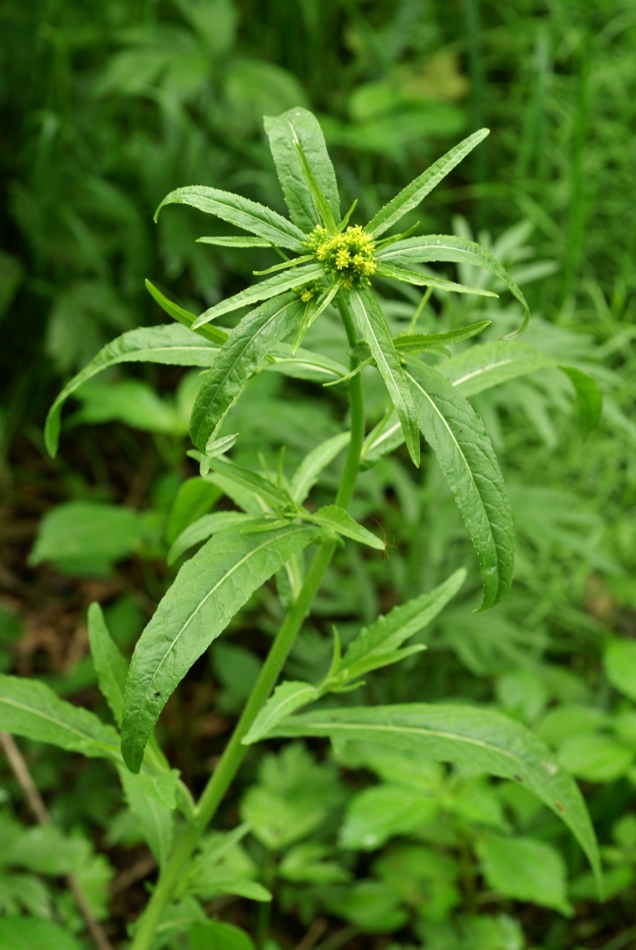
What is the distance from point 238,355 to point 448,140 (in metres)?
3.70

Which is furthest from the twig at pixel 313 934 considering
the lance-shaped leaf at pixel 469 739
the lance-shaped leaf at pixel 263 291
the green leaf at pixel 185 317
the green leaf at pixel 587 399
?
the lance-shaped leaf at pixel 263 291

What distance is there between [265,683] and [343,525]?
12.4 inches

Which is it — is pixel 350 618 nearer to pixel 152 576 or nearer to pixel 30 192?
pixel 152 576

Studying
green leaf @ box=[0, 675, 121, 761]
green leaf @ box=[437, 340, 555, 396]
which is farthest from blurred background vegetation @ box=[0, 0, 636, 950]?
green leaf @ box=[437, 340, 555, 396]

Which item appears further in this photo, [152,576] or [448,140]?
[448,140]

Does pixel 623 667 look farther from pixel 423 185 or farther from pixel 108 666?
pixel 423 185

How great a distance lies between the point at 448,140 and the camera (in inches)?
170

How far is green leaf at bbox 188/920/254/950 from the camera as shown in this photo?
141 cm

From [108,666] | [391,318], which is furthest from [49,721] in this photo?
[391,318]

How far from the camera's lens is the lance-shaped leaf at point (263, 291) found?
0.96m

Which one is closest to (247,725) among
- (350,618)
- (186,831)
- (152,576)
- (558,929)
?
(186,831)

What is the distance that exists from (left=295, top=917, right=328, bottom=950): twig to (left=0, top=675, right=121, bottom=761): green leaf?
4.17ft

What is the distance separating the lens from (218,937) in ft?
4.70

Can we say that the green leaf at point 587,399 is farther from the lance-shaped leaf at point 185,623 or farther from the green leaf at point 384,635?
the lance-shaped leaf at point 185,623
